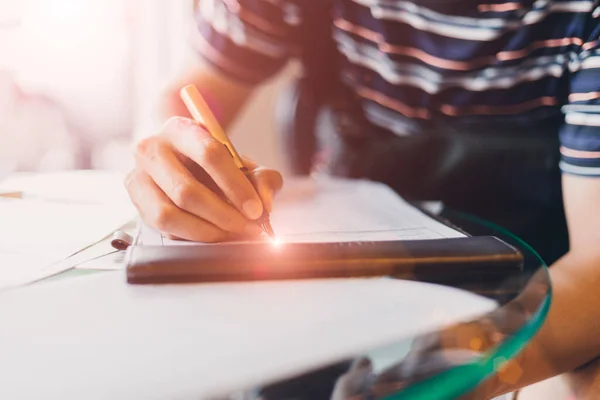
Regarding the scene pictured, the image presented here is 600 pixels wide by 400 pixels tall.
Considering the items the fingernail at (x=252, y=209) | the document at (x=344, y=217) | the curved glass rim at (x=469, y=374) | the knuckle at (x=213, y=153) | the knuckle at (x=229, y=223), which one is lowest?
the curved glass rim at (x=469, y=374)

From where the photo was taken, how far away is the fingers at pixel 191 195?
15.6 inches

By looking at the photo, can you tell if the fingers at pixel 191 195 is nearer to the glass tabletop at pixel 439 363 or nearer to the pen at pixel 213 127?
the pen at pixel 213 127

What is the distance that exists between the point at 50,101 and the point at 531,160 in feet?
2.40

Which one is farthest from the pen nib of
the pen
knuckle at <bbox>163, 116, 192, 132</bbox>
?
knuckle at <bbox>163, 116, 192, 132</bbox>

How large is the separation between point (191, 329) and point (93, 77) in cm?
85

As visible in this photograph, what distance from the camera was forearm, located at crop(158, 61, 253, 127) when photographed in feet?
2.18

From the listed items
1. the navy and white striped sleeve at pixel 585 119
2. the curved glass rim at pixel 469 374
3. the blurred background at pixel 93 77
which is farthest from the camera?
the blurred background at pixel 93 77

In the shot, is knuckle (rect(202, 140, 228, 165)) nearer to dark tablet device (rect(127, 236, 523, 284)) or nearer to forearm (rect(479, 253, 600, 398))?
dark tablet device (rect(127, 236, 523, 284))

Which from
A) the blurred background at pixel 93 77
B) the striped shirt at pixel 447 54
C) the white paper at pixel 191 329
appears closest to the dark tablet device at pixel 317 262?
the white paper at pixel 191 329

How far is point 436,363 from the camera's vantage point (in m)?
0.25

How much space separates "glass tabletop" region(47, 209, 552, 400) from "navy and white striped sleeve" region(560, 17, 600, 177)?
0.86ft

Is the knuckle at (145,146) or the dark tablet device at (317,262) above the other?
the knuckle at (145,146)

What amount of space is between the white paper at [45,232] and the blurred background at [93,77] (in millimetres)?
237

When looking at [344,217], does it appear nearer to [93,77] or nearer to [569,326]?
[569,326]
